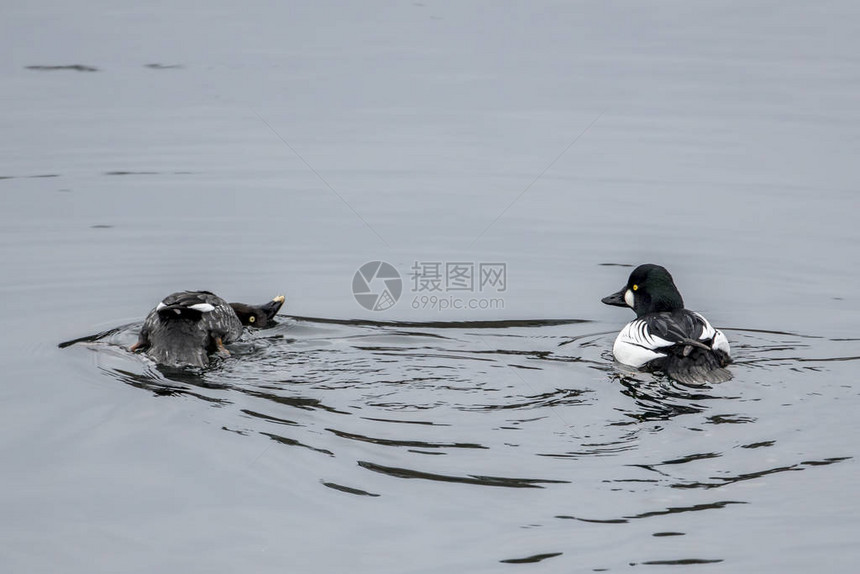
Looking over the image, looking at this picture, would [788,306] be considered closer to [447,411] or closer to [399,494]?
[447,411]

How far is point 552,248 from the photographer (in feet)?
41.2

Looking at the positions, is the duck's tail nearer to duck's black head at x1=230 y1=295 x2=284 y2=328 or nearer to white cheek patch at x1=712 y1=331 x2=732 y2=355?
white cheek patch at x1=712 y1=331 x2=732 y2=355

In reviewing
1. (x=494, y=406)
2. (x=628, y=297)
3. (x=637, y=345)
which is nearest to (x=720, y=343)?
(x=637, y=345)

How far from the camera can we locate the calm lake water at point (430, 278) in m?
6.59

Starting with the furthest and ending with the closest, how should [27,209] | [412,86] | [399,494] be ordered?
[412,86], [27,209], [399,494]

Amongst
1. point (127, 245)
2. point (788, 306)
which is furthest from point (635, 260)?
point (127, 245)

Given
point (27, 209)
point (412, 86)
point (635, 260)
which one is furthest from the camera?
point (412, 86)

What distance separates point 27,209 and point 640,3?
581 inches

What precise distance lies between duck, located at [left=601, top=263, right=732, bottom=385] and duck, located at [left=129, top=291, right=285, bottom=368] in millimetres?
3410

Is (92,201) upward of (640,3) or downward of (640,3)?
downward

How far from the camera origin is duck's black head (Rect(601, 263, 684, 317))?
10.2 meters

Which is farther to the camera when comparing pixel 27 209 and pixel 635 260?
pixel 27 209

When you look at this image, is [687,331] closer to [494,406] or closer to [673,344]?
[673,344]

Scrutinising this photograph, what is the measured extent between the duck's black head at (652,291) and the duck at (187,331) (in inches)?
145
